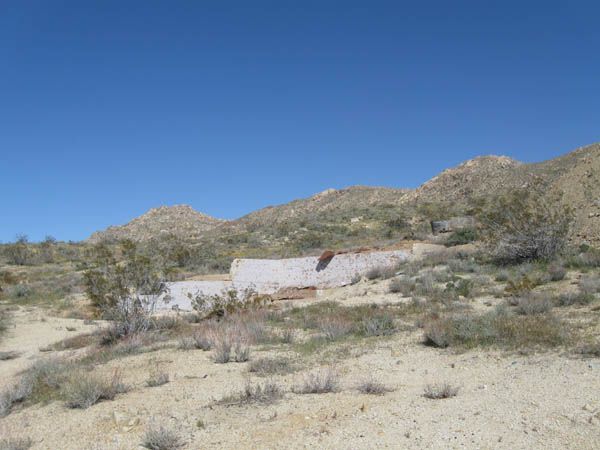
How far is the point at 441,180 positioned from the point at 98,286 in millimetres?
53608

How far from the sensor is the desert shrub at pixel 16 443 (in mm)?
5578

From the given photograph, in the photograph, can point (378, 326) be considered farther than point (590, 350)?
Yes

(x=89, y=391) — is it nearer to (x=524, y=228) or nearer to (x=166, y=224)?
(x=524, y=228)

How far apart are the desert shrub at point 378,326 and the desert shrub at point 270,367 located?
237 centimetres

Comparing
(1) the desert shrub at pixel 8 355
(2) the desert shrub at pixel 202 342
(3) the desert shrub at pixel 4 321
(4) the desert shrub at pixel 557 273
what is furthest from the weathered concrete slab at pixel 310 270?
(2) the desert shrub at pixel 202 342

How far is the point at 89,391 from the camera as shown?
23.4ft

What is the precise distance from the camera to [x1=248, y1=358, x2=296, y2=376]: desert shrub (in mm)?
8031

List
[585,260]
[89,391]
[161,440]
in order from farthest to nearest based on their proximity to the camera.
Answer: [585,260]
[89,391]
[161,440]

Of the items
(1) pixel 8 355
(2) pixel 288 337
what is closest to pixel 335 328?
(2) pixel 288 337

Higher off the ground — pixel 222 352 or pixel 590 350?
pixel 222 352

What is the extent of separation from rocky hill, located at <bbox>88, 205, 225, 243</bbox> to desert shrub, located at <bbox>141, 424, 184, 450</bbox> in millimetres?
59423

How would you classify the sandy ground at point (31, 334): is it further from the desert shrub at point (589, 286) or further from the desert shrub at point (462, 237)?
the desert shrub at point (462, 237)

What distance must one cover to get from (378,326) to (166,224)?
64.5 m

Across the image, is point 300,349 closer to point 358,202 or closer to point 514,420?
point 514,420
